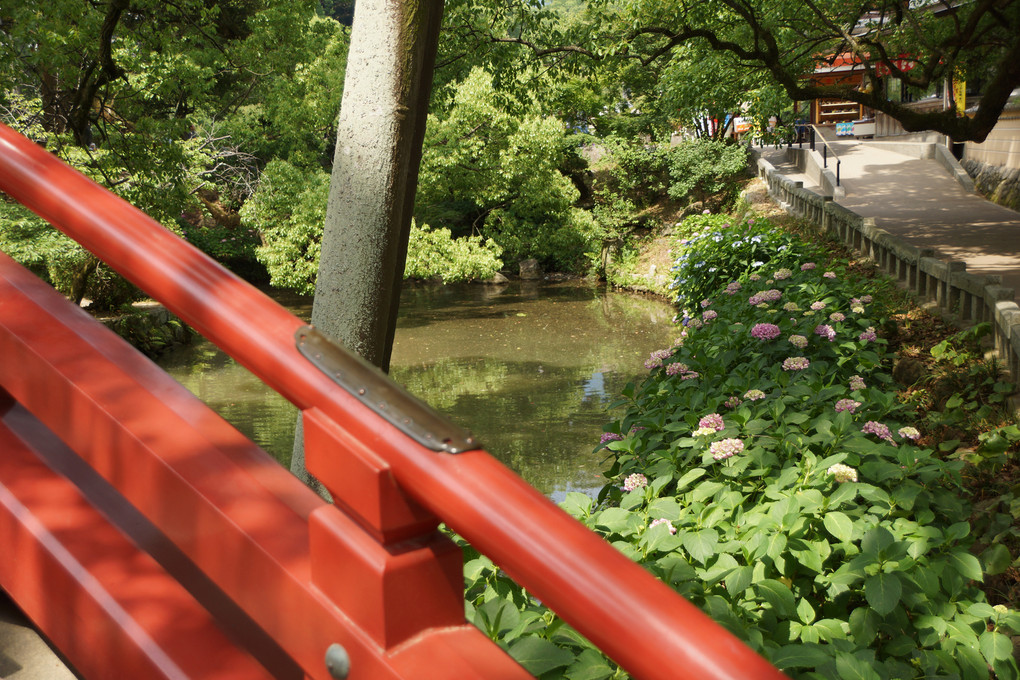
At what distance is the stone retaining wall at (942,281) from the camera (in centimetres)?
603

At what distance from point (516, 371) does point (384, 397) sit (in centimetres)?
1450

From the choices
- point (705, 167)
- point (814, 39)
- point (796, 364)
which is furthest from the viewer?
point (705, 167)

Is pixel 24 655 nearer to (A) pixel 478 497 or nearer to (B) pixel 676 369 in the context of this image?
(A) pixel 478 497

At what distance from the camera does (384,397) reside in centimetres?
100

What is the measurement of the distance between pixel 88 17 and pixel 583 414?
8017 millimetres

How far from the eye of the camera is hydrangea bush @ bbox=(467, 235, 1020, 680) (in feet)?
7.34

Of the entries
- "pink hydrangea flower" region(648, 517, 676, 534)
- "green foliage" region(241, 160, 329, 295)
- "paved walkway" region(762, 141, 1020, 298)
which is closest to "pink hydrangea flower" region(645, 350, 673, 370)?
"pink hydrangea flower" region(648, 517, 676, 534)

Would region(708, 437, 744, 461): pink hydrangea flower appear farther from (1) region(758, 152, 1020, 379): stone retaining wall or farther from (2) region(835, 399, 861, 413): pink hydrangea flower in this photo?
(1) region(758, 152, 1020, 379): stone retaining wall

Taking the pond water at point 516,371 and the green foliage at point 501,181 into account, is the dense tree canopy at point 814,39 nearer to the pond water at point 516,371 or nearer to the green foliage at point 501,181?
the pond water at point 516,371

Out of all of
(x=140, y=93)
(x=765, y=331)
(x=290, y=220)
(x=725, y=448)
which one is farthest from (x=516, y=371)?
(x=725, y=448)

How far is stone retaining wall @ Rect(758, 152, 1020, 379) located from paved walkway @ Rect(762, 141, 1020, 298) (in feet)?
2.86

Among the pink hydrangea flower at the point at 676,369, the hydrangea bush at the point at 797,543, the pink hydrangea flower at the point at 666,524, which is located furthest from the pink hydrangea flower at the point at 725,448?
the pink hydrangea flower at the point at 676,369

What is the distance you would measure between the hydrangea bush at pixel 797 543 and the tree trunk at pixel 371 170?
1.02 metres

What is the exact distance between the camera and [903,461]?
325cm
